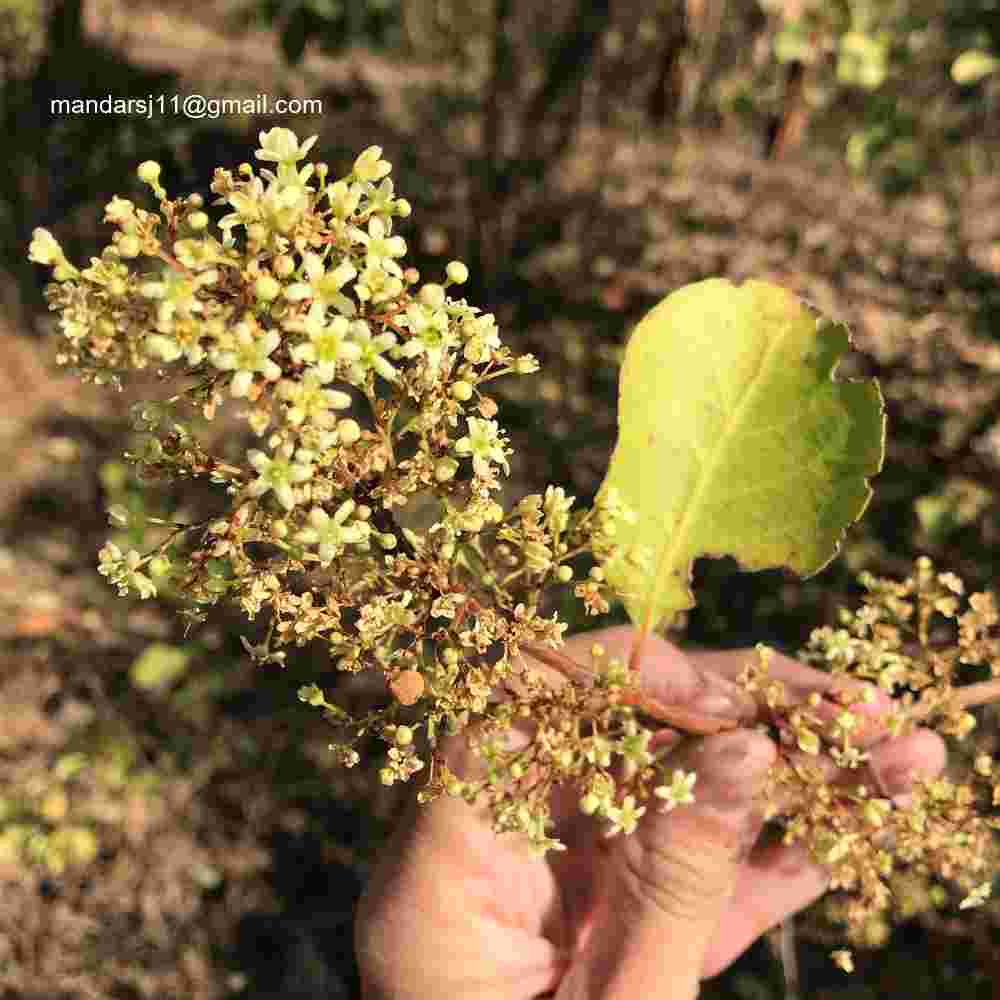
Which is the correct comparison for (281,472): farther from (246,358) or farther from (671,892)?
(671,892)

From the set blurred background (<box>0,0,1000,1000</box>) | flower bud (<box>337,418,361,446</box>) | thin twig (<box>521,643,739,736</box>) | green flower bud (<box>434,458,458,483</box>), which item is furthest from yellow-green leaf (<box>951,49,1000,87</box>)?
flower bud (<box>337,418,361,446</box>)

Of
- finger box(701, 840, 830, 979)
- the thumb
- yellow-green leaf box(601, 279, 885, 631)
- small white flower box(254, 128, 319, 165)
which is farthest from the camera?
finger box(701, 840, 830, 979)

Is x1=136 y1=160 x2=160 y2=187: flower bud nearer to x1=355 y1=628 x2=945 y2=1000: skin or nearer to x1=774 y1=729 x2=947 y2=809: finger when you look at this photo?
x1=355 y1=628 x2=945 y2=1000: skin

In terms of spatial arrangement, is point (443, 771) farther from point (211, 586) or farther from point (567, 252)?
point (567, 252)

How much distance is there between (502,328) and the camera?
17.1 feet

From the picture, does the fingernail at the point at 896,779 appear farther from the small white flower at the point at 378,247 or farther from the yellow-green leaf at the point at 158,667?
the yellow-green leaf at the point at 158,667

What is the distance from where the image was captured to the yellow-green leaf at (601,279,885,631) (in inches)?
62.9

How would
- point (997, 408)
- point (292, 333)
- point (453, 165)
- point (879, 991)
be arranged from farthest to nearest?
1. point (453, 165)
2. point (997, 408)
3. point (879, 991)
4. point (292, 333)

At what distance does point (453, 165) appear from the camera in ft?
21.3

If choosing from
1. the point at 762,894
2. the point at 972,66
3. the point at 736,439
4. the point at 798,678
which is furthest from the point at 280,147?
the point at 972,66

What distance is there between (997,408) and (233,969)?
3642 mm

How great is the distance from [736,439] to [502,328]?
3.61 metres

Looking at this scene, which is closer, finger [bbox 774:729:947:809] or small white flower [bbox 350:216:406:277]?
small white flower [bbox 350:216:406:277]

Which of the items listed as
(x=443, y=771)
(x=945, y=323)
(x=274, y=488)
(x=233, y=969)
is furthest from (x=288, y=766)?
(x=945, y=323)
